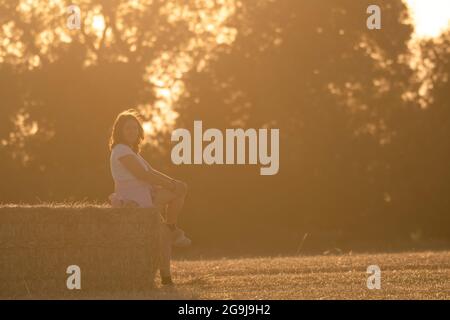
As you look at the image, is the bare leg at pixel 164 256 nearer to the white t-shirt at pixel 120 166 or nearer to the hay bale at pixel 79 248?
the hay bale at pixel 79 248

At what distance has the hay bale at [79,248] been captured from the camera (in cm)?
1154

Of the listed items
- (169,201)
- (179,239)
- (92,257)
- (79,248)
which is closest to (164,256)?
(179,239)

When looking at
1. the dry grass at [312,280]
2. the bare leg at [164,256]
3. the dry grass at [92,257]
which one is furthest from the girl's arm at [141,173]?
the dry grass at [312,280]

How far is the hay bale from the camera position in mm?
11539

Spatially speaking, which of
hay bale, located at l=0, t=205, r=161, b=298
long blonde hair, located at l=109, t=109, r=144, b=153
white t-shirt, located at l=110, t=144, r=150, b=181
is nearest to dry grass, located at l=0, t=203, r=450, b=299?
hay bale, located at l=0, t=205, r=161, b=298

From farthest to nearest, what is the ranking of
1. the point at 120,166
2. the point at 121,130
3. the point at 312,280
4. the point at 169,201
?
the point at 312,280 < the point at 169,201 < the point at 121,130 < the point at 120,166

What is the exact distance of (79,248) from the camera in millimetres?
11703

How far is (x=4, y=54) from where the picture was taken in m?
36.7

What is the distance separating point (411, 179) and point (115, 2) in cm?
1208

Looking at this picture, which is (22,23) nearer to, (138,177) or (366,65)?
(366,65)

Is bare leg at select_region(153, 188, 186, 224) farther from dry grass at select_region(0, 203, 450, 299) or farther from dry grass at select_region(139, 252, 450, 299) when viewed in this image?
dry grass at select_region(139, 252, 450, 299)

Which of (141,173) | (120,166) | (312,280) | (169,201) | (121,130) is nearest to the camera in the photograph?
(141,173)

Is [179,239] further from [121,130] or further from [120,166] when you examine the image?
[121,130]
